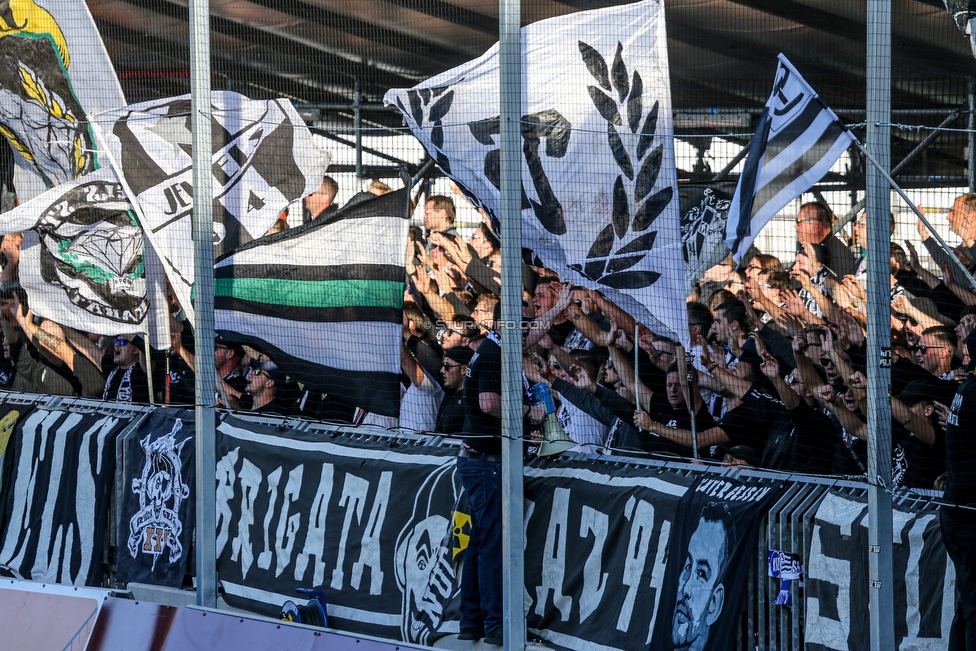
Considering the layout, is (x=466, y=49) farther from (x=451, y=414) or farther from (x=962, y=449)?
(x=962, y=449)

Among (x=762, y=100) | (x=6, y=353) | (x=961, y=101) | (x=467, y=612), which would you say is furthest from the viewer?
(x=6, y=353)

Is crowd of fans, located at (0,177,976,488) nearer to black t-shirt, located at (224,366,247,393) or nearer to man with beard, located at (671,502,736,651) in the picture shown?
black t-shirt, located at (224,366,247,393)

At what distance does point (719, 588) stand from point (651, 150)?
243 cm

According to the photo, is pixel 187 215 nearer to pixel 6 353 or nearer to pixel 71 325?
pixel 71 325

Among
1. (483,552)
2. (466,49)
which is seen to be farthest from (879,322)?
(466,49)

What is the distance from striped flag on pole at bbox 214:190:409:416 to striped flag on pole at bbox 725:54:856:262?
229cm

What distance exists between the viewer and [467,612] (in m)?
6.73

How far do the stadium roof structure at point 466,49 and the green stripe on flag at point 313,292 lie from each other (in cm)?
124

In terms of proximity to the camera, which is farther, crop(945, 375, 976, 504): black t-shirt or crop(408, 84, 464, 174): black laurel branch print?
crop(408, 84, 464, 174): black laurel branch print

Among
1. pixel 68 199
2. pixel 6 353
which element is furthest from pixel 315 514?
pixel 6 353

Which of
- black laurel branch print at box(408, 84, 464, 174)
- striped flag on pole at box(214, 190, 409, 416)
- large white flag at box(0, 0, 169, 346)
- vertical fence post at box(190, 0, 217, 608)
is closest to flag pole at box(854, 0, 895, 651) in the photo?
black laurel branch print at box(408, 84, 464, 174)

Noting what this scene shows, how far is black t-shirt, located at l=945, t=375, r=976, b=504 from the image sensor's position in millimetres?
5234

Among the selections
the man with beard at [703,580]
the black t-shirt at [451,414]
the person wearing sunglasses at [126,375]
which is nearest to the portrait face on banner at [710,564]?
the man with beard at [703,580]

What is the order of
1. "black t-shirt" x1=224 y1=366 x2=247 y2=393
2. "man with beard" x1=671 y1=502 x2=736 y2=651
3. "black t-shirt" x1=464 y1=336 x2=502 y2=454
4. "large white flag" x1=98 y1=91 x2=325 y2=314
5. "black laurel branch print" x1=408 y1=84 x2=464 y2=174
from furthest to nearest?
1. "black t-shirt" x1=224 y1=366 x2=247 y2=393
2. "large white flag" x1=98 y1=91 x2=325 y2=314
3. "black t-shirt" x1=464 y1=336 x2=502 y2=454
4. "black laurel branch print" x1=408 y1=84 x2=464 y2=174
5. "man with beard" x1=671 y1=502 x2=736 y2=651
